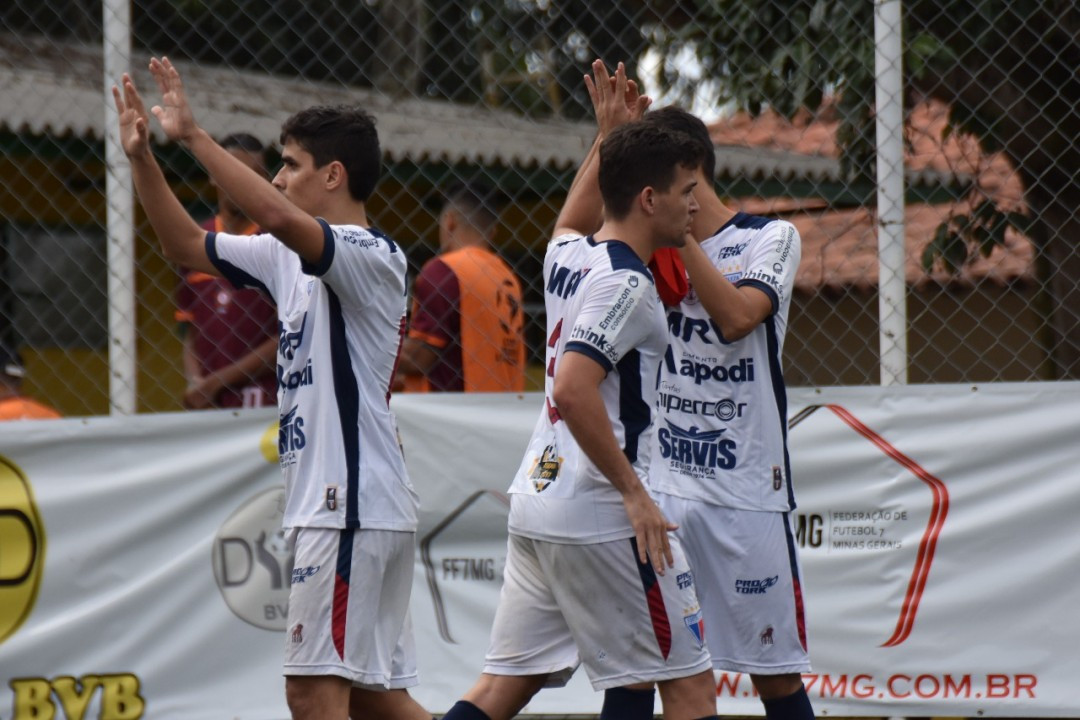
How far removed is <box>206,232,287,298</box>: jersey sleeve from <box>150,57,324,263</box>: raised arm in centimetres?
50

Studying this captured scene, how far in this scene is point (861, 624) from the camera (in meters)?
5.21

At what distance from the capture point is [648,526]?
3.44 meters

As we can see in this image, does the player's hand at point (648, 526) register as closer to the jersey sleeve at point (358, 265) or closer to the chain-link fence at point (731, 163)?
the jersey sleeve at point (358, 265)

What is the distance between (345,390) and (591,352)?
0.78 meters

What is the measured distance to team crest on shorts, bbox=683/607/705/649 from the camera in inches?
141

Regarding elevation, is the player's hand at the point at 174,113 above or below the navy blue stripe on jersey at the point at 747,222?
above

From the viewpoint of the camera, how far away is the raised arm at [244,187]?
3.49m

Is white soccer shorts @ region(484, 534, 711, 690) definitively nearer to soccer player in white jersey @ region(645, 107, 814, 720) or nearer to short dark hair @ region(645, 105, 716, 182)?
soccer player in white jersey @ region(645, 107, 814, 720)

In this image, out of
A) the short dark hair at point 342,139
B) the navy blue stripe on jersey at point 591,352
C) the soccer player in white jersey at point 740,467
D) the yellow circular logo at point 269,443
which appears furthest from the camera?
the yellow circular logo at point 269,443

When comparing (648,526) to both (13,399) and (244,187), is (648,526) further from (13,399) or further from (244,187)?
(13,399)

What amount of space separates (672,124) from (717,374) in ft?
2.42

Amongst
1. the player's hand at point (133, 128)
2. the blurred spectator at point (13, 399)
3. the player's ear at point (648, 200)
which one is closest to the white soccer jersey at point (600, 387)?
the player's ear at point (648, 200)

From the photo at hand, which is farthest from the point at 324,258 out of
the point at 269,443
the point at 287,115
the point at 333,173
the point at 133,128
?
the point at 287,115

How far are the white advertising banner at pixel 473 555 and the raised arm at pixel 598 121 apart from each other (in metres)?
1.52
